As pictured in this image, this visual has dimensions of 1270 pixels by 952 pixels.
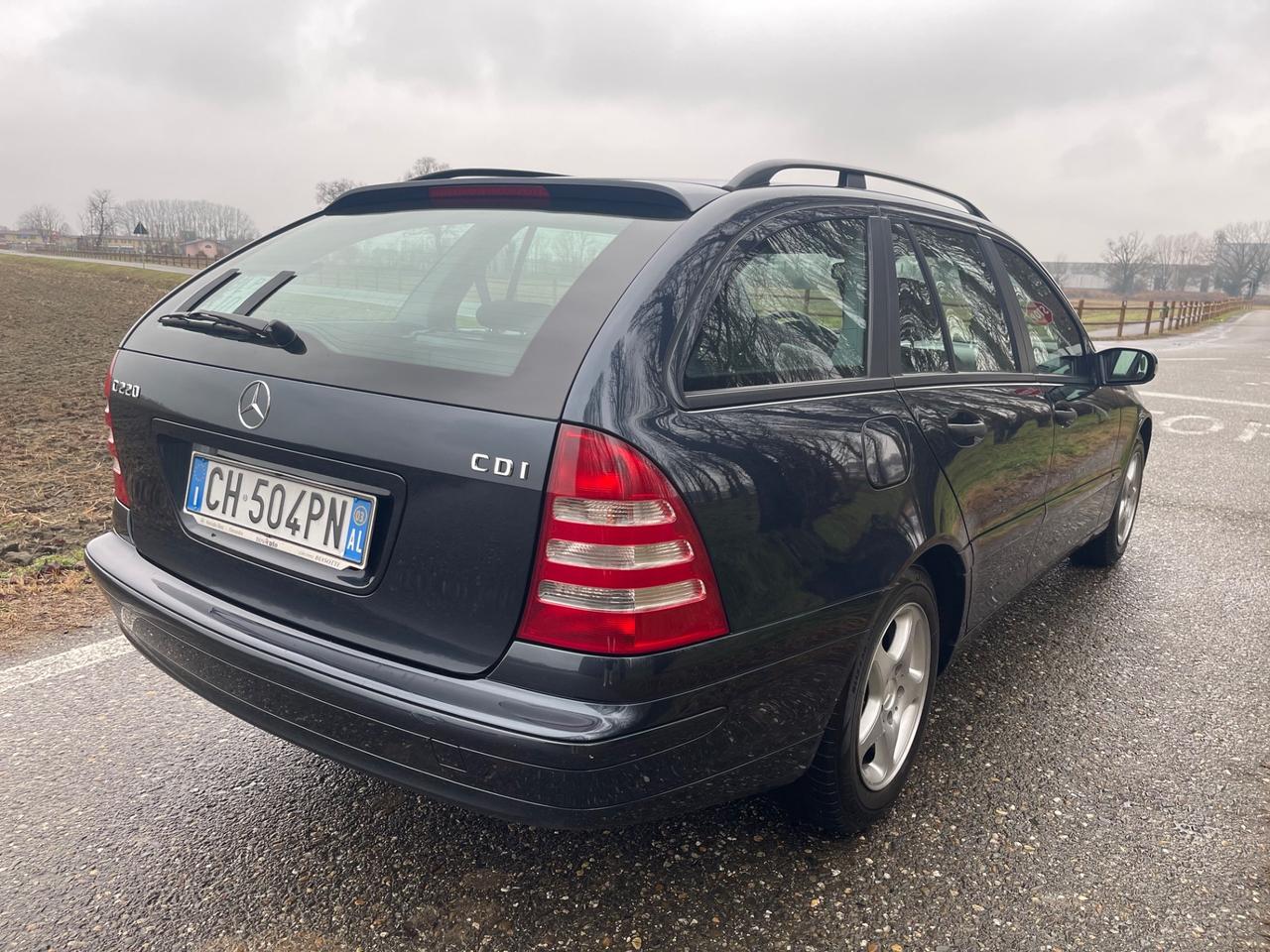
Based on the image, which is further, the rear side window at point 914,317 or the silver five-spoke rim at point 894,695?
the rear side window at point 914,317

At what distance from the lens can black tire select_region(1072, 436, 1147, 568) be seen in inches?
174

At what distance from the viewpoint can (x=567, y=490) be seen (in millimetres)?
1639

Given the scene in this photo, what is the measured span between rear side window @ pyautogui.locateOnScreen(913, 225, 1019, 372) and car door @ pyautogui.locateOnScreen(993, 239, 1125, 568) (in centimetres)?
19

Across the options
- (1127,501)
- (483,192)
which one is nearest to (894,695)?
(483,192)

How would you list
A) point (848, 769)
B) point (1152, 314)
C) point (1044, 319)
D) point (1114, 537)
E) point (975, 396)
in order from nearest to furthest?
point (848, 769)
point (975, 396)
point (1044, 319)
point (1114, 537)
point (1152, 314)

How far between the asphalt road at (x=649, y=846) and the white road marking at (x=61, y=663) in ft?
0.05

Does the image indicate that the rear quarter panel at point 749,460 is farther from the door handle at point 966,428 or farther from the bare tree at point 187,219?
the bare tree at point 187,219

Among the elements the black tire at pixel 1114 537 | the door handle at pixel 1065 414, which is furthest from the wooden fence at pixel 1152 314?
the door handle at pixel 1065 414

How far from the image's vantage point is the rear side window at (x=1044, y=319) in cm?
329

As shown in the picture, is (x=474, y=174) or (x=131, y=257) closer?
(x=474, y=174)

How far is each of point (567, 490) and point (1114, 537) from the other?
3.81m

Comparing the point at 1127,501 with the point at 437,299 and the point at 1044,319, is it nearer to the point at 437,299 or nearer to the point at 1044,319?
the point at 1044,319

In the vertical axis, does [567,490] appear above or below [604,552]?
above

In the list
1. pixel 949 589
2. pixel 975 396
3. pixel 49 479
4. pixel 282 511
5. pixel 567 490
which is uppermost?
pixel 975 396
